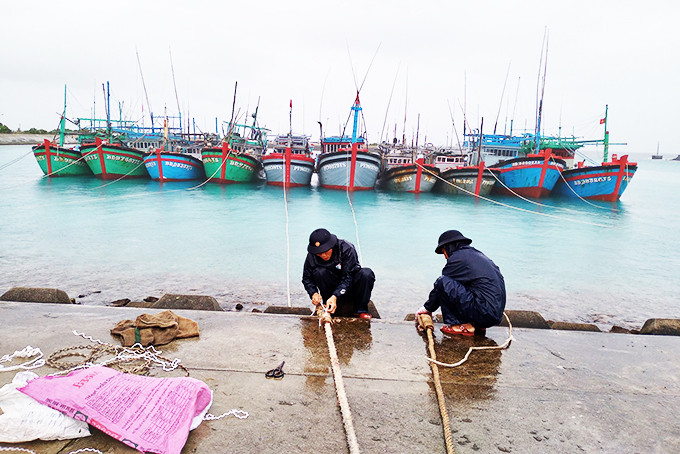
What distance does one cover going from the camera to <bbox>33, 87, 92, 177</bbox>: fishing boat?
26453 millimetres

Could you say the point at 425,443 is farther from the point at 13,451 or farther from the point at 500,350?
the point at 13,451

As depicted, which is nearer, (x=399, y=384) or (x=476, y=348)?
(x=399, y=384)

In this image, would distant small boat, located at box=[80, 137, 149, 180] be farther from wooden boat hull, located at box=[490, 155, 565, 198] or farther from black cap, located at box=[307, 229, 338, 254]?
black cap, located at box=[307, 229, 338, 254]

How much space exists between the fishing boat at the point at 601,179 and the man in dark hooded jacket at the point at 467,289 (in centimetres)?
2165

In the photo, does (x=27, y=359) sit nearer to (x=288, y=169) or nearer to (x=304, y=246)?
(x=304, y=246)

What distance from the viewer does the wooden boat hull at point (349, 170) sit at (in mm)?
23094

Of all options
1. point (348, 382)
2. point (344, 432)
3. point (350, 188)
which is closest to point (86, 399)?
point (344, 432)

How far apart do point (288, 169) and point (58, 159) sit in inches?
615

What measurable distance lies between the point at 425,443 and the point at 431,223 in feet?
46.9

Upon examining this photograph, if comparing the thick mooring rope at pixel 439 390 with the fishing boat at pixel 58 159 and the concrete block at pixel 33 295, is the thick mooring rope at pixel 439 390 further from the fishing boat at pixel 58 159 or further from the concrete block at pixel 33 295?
the fishing boat at pixel 58 159

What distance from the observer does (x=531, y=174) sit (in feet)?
74.4

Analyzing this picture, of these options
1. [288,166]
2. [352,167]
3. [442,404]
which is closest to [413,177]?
[352,167]

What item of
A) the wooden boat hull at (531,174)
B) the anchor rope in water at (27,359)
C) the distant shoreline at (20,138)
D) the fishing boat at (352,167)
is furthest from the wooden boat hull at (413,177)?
the distant shoreline at (20,138)

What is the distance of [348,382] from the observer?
9.23ft
